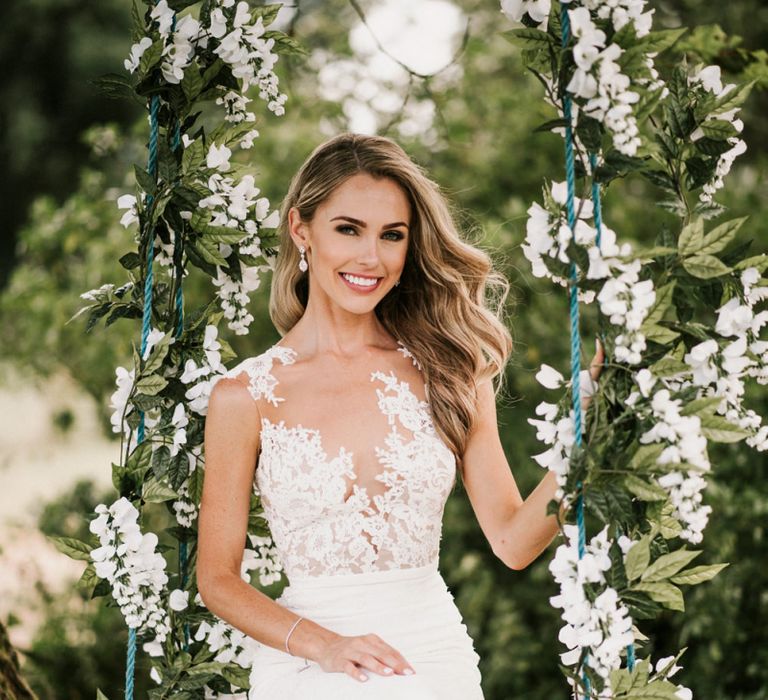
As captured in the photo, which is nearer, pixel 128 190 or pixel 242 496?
pixel 242 496

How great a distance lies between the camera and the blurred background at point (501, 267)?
13.7ft

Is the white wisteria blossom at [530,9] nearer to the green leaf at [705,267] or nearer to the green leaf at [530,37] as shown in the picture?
the green leaf at [530,37]

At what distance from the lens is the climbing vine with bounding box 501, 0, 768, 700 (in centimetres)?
189

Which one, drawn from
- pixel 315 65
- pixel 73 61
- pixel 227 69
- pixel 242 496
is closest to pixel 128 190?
pixel 315 65

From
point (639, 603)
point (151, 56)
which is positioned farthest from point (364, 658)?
point (151, 56)

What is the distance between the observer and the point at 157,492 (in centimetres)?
245

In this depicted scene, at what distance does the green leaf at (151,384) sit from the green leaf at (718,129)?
1305 mm

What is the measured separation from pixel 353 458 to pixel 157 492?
47 centimetres

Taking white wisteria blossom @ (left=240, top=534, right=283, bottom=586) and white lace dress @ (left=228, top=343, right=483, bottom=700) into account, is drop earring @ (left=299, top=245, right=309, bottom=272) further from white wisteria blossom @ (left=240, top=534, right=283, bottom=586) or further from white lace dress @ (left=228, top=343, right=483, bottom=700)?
white wisteria blossom @ (left=240, top=534, right=283, bottom=586)

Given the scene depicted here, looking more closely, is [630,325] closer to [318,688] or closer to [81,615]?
[318,688]

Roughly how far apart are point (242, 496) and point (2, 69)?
15.1m

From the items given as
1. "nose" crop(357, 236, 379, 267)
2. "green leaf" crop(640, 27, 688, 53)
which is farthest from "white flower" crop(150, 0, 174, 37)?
"green leaf" crop(640, 27, 688, 53)

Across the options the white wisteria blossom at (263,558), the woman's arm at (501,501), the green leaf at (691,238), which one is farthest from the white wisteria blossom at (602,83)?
the white wisteria blossom at (263,558)

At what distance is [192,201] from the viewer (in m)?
2.56
